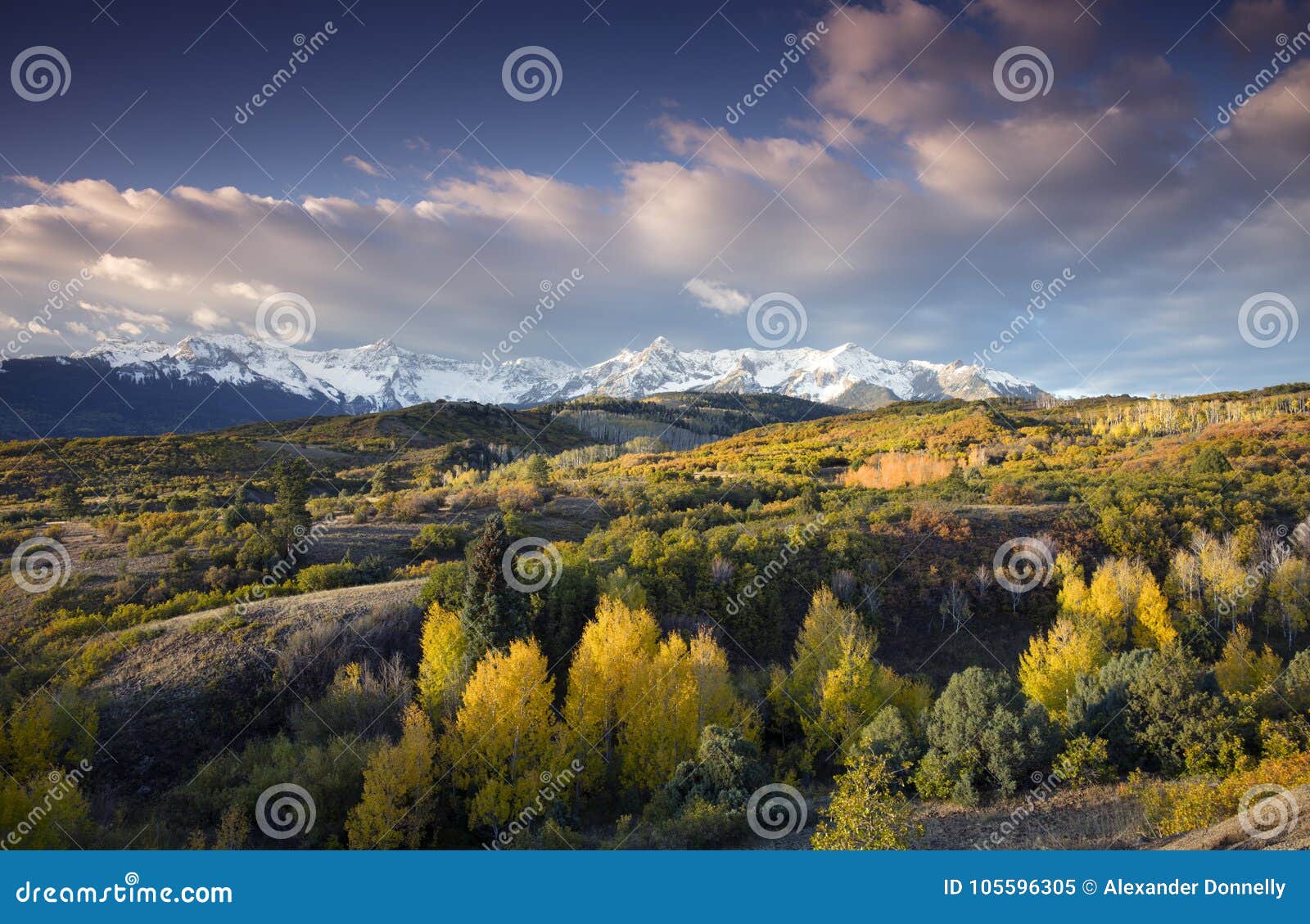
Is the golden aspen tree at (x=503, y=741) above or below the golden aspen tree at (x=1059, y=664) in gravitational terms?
below

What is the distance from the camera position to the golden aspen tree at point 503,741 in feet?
54.7

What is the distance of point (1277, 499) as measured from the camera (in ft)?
120

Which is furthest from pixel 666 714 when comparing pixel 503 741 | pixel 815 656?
pixel 815 656

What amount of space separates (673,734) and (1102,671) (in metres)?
13.5

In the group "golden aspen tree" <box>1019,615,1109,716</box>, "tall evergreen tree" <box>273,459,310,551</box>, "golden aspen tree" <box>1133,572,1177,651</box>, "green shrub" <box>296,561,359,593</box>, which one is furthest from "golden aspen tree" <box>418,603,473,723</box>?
"golden aspen tree" <box>1133,572,1177,651</box>

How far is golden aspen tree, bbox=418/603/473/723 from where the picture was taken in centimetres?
1953

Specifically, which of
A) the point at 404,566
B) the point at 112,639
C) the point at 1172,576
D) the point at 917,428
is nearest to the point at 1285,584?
the point at 1172,576

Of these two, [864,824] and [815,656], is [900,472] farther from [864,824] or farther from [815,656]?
[864,824]

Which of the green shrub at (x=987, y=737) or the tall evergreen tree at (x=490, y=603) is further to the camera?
the tall evergreen tree at (x=490, y=603)

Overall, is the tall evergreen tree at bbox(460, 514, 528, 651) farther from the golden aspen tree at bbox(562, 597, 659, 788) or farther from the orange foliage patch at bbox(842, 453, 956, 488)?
the orange foliage patch at bbox(842, 453, 956, 488)

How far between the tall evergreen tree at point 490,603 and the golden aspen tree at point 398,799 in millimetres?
5060

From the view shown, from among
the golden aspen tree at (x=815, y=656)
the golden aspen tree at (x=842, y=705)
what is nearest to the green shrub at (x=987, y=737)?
the golden aspen tree at (x=842, y=705)

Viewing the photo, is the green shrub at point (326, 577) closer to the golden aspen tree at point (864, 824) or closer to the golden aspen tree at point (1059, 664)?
the golden aspen tree at point (864, 824)

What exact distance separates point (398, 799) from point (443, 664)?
5594mm
